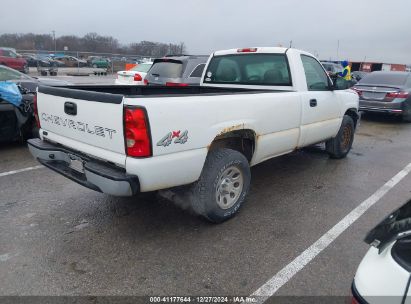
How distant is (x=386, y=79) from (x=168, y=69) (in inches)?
276

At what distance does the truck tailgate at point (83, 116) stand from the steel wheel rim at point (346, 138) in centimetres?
450

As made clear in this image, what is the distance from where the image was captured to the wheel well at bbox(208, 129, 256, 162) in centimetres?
364

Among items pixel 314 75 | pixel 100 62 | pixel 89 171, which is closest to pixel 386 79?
pixel 314 75

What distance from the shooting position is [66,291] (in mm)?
2555

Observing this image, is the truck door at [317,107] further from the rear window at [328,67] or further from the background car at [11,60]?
the background car at [11,60]

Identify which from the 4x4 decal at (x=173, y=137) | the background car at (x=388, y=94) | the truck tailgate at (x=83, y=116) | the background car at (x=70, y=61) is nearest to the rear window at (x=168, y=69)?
the truck tailgate at (x=83, y=116)

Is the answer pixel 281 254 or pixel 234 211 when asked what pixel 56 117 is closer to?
pixel 234 211

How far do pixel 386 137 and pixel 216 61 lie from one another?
549 centimetres

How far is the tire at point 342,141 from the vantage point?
589 centimetres

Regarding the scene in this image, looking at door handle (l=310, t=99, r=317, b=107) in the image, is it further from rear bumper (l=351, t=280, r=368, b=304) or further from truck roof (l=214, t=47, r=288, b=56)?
rear bumper (l=351, t=280, r=368, b=304)

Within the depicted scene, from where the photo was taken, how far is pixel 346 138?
6242 mm

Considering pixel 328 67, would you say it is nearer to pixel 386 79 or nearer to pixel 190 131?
pixel 386 79

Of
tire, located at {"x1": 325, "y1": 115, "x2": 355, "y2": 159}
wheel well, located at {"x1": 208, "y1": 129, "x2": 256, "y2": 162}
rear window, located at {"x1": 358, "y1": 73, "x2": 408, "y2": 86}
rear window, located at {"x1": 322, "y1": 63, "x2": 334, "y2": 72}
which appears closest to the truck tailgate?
wheel well, located at {"x1": 208, "y1": 129, "x2": 256, "y2": 162}

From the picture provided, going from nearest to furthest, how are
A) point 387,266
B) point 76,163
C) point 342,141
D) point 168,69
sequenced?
1. point 387,266
2. point 76,163
3. point 342,141
4. point 168,69
